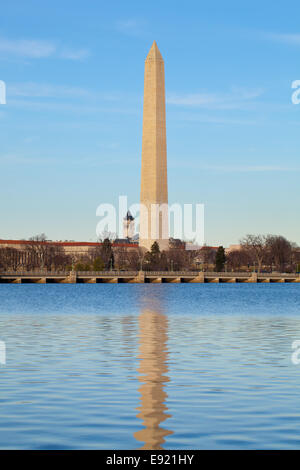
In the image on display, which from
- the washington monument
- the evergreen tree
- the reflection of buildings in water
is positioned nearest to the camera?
the reflection of buildings in water

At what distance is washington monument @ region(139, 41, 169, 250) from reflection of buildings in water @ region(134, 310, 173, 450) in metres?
118

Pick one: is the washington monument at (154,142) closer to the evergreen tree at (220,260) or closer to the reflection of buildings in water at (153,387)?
the evergreen tree at (220,260)

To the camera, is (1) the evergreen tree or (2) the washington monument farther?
(1) the evergreen tree

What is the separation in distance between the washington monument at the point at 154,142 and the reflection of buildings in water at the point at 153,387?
118281 millimetres

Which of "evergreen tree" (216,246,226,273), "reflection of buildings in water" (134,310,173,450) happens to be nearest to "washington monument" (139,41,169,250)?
"evergreen tree" (216,246,226,273)

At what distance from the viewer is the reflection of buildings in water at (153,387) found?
13.1 meters

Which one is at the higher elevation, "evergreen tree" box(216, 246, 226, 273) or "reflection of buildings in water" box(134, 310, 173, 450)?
"evergreen tree" box(216, 246, 226, 273)

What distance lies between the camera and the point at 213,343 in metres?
30.1

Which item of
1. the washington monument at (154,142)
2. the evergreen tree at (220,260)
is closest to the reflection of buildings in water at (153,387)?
the washington monument at (154,142)

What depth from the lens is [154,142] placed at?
152 metres

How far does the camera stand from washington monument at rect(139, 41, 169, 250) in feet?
498

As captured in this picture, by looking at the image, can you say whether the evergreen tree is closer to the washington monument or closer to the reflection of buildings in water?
the washington monument
